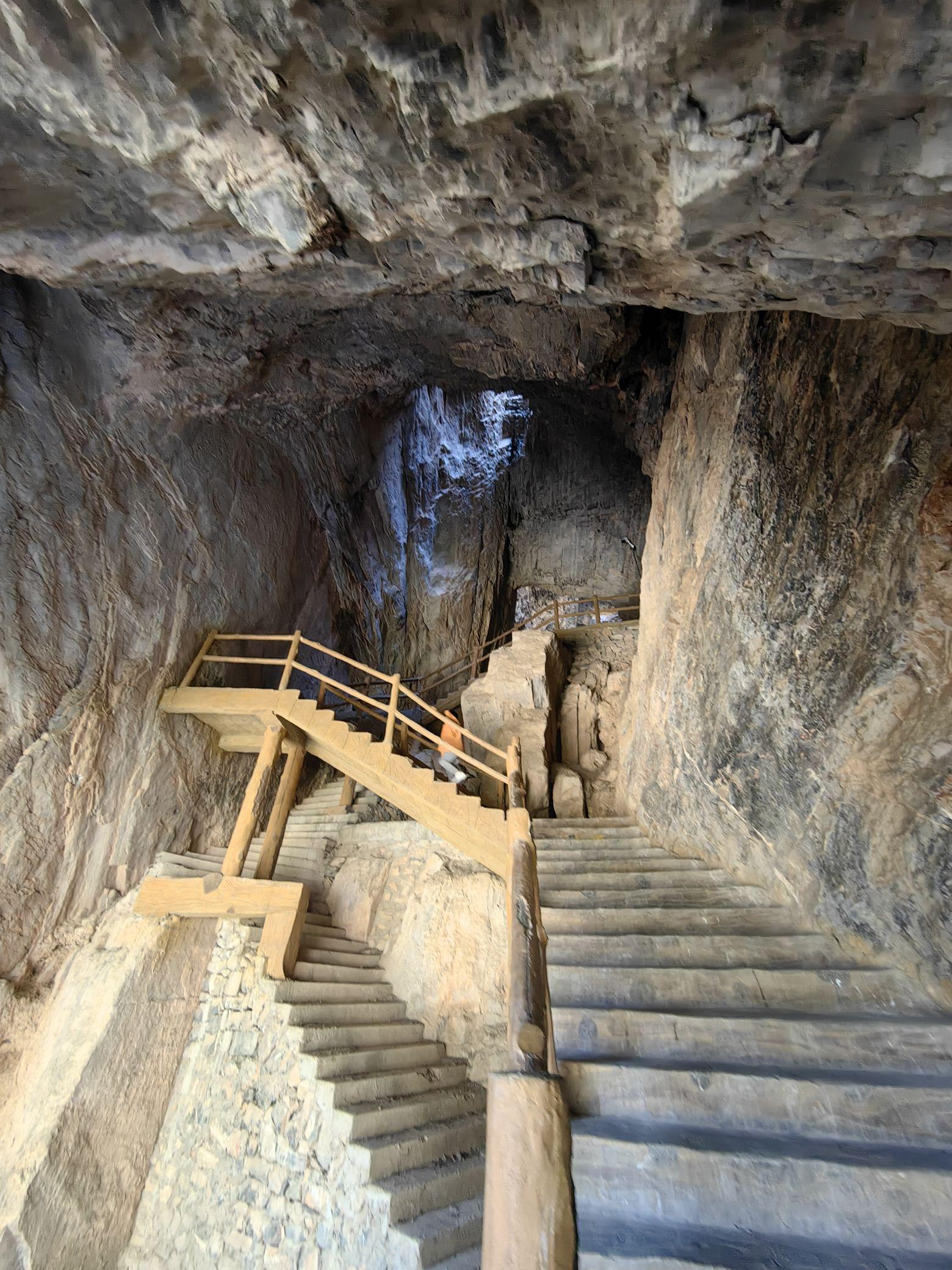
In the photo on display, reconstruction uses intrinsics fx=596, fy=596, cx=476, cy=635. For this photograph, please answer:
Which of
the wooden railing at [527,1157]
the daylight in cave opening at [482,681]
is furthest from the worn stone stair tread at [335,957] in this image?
the wooden railing at [527,1157]

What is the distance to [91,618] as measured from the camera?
6.28 metres

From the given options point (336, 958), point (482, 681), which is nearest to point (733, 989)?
point (336, 958)

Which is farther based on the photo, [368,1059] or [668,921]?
[368,1059]

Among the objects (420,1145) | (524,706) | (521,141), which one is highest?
(524,706)

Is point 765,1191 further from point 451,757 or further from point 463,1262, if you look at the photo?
point 451,757

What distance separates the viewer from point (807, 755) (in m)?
3.85

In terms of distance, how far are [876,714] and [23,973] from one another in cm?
730

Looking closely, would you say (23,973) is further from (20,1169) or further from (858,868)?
(858,868)

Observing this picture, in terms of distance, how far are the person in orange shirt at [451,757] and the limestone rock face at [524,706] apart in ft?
0.91

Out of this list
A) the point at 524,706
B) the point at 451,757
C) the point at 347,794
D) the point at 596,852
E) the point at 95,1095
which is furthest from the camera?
the point at 524,706

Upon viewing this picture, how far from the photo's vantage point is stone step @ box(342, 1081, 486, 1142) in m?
4.45

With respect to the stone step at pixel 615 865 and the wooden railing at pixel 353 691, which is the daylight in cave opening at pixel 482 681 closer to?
the stone step at pixel 615 865

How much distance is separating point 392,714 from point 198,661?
8.93ft

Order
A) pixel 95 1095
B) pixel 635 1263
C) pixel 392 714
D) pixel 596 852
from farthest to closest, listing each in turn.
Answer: pixel 392 714 → pixel 596 852 → pixel 95 1095 → pixel 635 1263
